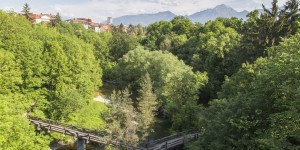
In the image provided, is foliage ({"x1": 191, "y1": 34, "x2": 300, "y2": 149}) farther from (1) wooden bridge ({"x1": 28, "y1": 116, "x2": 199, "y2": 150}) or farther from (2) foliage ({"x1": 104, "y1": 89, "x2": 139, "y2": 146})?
Result: (1) wooden bridge ({"x1": 28, "y1": 116, "x2": 199, "y2": 150})

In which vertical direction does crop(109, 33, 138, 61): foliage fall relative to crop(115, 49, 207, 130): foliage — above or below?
above

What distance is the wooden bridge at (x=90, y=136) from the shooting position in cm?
2561

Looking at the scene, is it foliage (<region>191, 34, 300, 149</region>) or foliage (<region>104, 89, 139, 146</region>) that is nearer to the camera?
foliage (<region>191, 34, 300, 149</region>)

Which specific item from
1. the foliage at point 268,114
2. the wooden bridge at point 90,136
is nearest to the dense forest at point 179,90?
the foliage at point 268,114

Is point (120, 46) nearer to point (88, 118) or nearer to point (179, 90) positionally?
point (88, 118)

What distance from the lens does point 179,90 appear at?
104 ft

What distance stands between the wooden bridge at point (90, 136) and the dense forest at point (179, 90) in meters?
1.17

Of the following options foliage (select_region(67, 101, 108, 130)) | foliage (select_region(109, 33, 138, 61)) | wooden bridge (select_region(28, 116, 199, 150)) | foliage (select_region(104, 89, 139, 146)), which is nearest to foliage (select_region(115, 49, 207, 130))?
wooden bridge (select_region(28, 116, 199, 150))

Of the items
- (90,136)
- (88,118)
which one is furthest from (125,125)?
(88,118)

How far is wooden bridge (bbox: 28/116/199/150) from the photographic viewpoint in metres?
25.6

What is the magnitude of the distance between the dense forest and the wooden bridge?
46.1 inches

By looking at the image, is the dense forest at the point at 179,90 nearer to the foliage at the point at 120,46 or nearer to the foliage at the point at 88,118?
the foliage at the point at 88,118

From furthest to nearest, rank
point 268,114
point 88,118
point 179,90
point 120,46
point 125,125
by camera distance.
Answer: point 120,46
point 88,118
point 179,90
point 125,125
point 268,114

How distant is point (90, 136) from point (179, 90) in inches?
476
